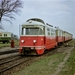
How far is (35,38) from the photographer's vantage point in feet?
63.2

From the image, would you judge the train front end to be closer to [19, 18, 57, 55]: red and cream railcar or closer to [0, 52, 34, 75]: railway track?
[19, 18, 57, 55]: red and cream railcar

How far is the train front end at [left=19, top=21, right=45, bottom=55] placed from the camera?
63.1 feet

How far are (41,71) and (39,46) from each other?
795 centimetres

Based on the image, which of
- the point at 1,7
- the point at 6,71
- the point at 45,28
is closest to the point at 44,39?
the point at 45,28

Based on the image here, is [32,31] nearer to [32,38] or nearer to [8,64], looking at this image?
[32,38]

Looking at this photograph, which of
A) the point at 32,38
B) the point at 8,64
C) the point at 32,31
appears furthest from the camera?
the point at 32,31

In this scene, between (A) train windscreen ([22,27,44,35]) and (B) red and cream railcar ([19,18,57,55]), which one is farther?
(A) train windscreen ([22,27,44,35])

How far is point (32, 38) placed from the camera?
19.3 meters

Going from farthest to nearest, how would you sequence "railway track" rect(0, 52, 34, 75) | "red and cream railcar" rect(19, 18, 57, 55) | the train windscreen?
the train windscreen, "red and cream railcar" rect(19, 18, 57, 55), "railway track" rect(0, 52, 34, 75)

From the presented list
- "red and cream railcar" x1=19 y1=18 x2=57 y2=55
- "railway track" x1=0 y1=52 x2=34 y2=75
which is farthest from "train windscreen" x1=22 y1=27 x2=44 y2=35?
"railway track" x1=0 y1=52 x2=34 y2=75

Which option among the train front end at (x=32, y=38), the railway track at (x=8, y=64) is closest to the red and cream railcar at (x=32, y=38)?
the train front end at (x=32, y=38)

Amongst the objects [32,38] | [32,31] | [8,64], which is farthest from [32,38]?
[8,64]

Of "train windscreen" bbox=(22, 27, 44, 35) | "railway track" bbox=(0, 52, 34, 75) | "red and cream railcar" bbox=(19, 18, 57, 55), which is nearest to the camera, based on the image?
"railway track" bbox=(0, 52, 34, 75)

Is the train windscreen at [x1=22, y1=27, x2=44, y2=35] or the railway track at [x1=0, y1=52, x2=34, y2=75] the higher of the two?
the train windscreen at [x1=22, y1=27, x2=44, y2=35]
